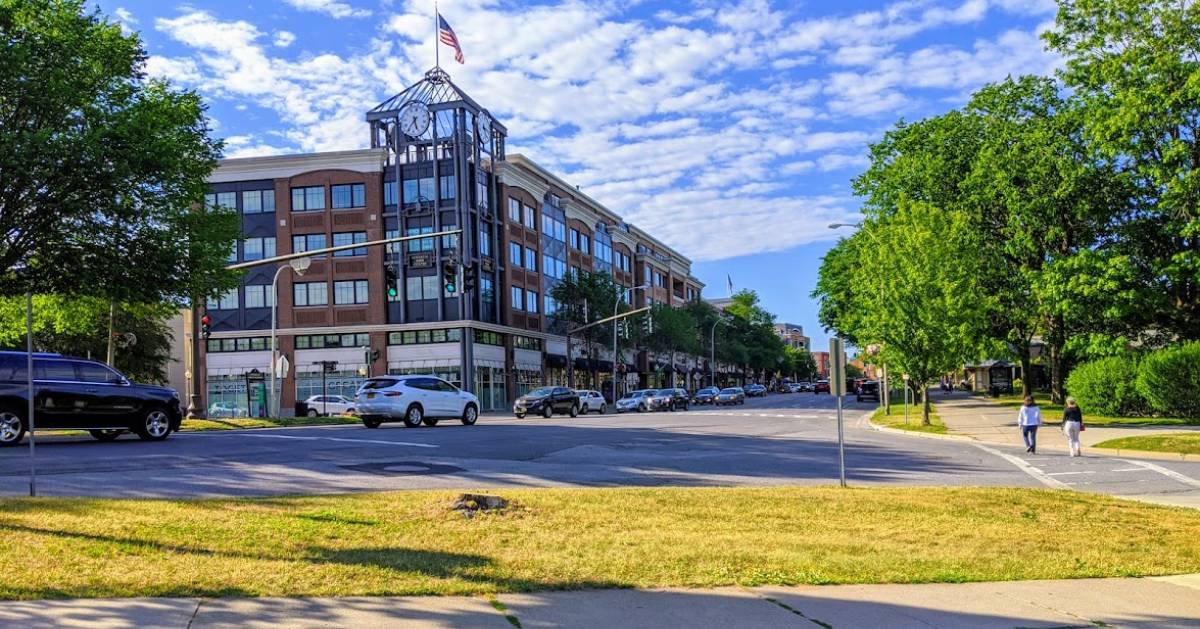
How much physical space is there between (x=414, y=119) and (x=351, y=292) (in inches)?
475

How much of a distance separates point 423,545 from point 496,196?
2283 inches

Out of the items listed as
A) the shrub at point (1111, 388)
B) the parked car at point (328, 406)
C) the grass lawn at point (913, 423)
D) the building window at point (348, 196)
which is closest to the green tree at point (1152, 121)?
the shrub at point (1111, 388)

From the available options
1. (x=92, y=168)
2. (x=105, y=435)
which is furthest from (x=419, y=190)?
(x=105, y=435)

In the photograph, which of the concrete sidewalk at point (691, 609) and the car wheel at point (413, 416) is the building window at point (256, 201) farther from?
the concrete sidewalk at point (691, 609)

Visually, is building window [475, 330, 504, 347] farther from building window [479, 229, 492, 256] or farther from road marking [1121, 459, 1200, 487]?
road marking [1121, 459, 1200, 487]

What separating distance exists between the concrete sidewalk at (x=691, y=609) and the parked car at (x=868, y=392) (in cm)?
6405

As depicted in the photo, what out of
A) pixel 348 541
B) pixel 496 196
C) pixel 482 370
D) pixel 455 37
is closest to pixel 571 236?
pixel 496 196

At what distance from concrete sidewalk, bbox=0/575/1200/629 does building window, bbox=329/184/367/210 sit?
57.6 metres

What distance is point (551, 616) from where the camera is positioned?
652 cm

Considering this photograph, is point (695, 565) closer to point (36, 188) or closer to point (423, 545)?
point (423, 545)

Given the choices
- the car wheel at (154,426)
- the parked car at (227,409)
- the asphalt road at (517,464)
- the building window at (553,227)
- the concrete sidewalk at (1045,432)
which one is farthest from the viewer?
the building window at (553,227)

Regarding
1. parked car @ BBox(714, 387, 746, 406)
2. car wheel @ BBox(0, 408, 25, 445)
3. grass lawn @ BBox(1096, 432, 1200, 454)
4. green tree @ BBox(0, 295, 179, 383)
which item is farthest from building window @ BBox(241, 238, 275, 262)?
grass lawn @ BBox(1096, 432, 1200, 454)

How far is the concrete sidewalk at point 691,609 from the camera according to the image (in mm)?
6109

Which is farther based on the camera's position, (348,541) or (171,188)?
(171,188)
